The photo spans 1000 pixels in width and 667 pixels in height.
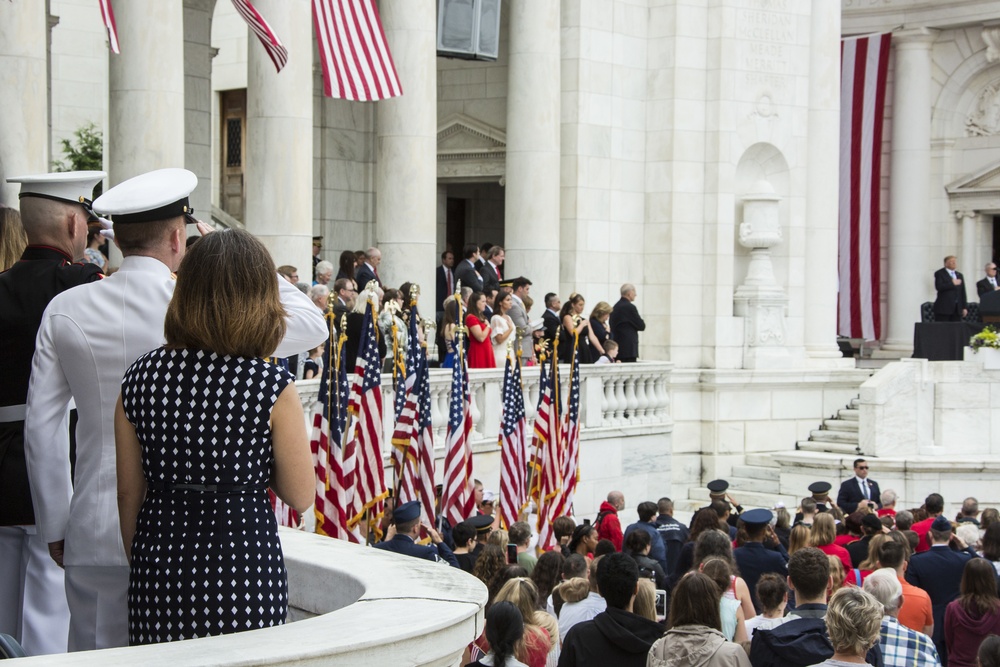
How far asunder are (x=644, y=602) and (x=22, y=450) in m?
3.95

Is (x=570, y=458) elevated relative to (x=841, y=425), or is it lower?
elevated

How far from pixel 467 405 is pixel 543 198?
33.0ft

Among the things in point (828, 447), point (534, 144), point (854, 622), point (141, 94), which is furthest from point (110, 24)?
point (828, 447)

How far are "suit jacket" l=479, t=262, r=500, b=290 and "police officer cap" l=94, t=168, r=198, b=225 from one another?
17.6 m

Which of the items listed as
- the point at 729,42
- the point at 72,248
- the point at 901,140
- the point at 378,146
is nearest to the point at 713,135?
the point at 729,42

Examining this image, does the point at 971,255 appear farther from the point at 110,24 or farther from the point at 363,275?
the point at 110,24

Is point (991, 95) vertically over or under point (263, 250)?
over

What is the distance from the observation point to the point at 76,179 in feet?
16.8

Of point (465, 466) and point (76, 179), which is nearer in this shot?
point (76, 179)

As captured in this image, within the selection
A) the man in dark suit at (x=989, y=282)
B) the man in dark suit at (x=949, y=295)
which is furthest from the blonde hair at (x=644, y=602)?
the man in dark suit at (x=989, y=282)

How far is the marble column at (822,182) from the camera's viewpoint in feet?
93.8

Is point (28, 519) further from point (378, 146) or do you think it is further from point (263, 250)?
point (378, 146)

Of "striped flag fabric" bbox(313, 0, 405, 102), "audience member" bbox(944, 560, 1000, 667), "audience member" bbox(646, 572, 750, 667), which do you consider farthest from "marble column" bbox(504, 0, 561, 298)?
"audience member" bbox(646, 572, 750, 667)

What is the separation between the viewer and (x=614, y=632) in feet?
24.0
